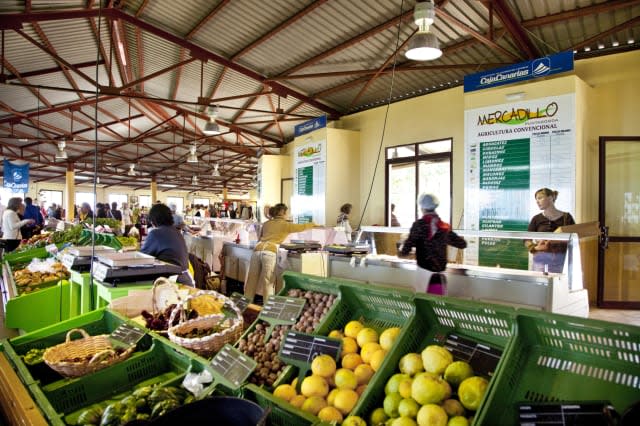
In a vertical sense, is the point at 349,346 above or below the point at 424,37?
below

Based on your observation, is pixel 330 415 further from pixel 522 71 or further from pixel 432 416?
pixel 522 71

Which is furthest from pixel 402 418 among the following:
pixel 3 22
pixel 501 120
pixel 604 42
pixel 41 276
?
pixel 3 22

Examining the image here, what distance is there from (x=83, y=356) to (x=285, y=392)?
4.48 ft

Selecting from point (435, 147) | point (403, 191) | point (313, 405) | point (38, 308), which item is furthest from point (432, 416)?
A: point (403, 191)

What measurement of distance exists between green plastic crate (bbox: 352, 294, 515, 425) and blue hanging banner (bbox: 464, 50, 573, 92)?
5786 millimetres

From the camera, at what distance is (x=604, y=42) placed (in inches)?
257

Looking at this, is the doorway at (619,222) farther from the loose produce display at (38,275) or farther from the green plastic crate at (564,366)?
the loose produce display at (38,275)

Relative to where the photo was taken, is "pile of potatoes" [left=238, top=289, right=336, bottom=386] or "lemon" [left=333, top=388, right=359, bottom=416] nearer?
"lemon" [left=333, top=388, right=359, bottom=416]

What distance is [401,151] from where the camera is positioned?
1005 centimetres

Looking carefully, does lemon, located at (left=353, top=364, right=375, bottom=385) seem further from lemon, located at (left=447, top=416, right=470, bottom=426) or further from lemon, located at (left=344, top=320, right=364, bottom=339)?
lemon, located at (left=447, top=416, right=470, bottom=426)

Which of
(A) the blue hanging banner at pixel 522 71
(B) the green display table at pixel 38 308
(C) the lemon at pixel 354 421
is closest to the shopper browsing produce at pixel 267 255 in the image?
(B) the green display table at pixel 38 308

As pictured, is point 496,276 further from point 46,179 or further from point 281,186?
point 46,179

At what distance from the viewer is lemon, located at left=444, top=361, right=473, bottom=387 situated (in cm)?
158

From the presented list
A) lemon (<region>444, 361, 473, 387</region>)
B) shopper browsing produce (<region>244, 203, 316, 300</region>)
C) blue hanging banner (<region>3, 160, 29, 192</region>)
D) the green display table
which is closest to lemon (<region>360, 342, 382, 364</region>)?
lemon (<region>444, 361, 473, 387</region>)
